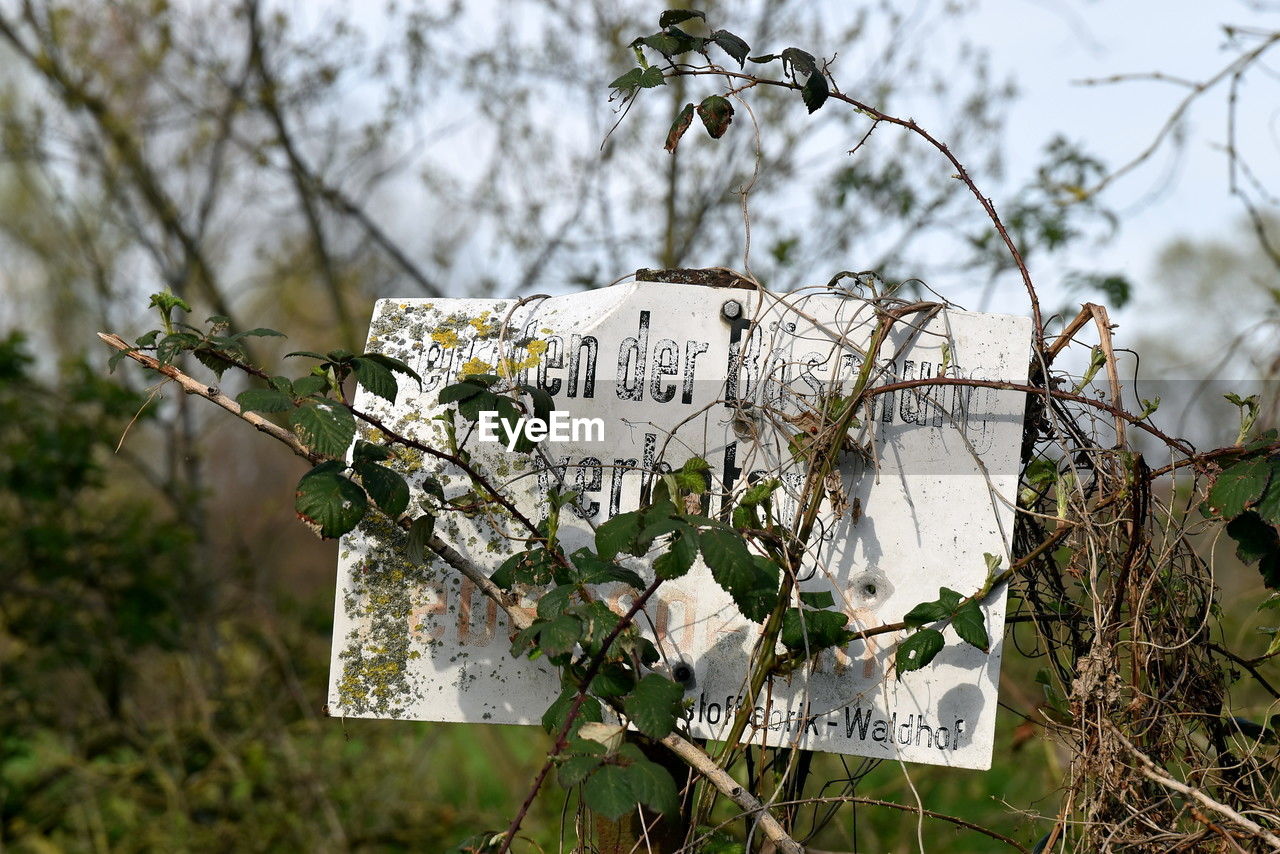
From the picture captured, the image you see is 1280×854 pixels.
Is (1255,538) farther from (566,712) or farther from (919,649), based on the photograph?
(566,712)

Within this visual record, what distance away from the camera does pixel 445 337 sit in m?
1.57

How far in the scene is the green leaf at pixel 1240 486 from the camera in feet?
4.28

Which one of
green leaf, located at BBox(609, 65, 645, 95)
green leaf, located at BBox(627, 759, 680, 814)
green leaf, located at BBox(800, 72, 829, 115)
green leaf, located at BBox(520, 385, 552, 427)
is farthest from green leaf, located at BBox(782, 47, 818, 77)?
green leaf, located at BBox(627, 759, 680, 814)

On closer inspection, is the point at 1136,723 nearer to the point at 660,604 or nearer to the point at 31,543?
the point at 660,604

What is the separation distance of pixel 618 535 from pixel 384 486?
12.9 inches

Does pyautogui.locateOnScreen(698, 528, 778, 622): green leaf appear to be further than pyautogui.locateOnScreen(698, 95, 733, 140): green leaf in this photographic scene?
No

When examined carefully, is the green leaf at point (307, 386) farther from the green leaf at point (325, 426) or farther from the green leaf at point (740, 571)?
the green leaf at point (740, 571)

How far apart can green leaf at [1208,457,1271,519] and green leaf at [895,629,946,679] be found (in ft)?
1.31

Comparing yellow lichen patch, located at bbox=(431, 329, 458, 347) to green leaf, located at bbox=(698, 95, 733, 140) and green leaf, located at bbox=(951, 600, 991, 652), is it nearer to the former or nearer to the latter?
→ green leaf, located at bbox=(698, 95, 733, 140)

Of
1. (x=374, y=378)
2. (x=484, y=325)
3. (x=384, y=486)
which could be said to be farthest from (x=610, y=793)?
(x=484, y=325)

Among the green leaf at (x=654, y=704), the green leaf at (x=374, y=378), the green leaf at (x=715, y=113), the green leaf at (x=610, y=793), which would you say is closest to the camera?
the green leaf at (x=610, y=793)

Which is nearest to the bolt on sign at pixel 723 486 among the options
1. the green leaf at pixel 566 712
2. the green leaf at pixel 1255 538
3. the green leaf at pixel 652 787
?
the green leaf at pixel 566 712

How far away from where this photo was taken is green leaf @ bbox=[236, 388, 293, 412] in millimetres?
1298

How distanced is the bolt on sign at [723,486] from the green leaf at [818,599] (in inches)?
0.9
